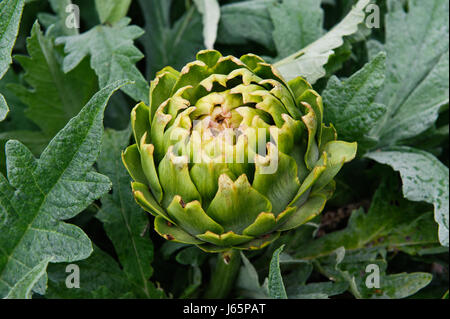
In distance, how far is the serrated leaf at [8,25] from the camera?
0.75 m

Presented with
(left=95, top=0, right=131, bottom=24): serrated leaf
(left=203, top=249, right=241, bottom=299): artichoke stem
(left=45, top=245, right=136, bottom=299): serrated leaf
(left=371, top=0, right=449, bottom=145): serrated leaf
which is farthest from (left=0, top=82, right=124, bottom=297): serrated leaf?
(left=371, top=0, right=449, bottom=145): serrated leaf

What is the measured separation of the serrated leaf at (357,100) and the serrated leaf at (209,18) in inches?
9.9

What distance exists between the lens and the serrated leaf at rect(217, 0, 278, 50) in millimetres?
1093

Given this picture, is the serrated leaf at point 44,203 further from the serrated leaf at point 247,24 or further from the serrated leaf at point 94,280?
the serrated leaf at point 247,24

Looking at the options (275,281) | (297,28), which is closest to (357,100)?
(297,28)

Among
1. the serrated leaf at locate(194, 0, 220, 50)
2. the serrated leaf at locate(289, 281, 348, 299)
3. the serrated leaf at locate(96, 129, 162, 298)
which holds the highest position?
the serrated leaf at locate(194, 0, 220, 50)

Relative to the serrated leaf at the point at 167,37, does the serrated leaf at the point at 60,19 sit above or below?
above

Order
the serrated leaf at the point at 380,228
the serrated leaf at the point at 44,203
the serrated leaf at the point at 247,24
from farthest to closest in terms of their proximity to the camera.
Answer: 1. the serrated leaf at the point at 247,24
2. the serrated leaf at the point at 380,228
3. the serrated leaf at the point at 44,203

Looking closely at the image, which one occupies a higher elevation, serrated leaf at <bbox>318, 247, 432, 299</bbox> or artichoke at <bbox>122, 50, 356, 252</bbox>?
artichoke at <bbox>122, 50, 356, 252</bbox>

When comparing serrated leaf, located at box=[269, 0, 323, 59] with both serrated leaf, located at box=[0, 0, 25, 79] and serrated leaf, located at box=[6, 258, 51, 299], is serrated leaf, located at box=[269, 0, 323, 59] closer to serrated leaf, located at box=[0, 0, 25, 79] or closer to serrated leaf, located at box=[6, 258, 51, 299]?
serrated leaf, located at box=[0, 0, 25, 79]

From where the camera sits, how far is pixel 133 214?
0.91 meters

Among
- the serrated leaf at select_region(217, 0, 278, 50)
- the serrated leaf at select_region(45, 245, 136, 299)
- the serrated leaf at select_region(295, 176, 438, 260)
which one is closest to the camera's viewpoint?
the serrated leaf at select_region(45, 245, 136, 299)

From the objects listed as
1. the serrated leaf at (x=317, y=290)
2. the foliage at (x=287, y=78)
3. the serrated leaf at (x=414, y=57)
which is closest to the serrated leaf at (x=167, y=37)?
the foliage at (x=287, y=78)

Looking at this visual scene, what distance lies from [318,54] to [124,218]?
0.42 m
